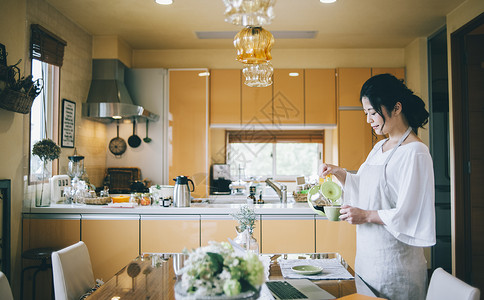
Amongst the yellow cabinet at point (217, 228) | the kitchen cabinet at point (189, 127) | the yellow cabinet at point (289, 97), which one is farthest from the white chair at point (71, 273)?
the yellow cabinet at point (289, 97)

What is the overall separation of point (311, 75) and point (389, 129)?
313 centimetres

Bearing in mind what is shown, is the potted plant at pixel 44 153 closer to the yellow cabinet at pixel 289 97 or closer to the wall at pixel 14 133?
the wall at pixel 14 133

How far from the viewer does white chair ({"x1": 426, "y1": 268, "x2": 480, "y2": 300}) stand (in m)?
1.26

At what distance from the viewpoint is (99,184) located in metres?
4.37

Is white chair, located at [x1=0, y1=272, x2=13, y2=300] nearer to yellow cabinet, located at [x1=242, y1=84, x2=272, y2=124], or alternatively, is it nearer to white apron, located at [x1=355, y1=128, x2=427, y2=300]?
white apron, located at [x1=355, y1=128, x2=427, y2=300]

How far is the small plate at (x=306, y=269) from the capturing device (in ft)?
5.37

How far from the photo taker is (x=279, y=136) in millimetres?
5785

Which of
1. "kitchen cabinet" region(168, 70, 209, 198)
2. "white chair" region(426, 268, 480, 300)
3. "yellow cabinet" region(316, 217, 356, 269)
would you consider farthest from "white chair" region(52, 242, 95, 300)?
"kitchen cabinet" region(168, 70, 209, 198)

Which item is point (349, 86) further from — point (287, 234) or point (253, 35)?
point (253, 35)

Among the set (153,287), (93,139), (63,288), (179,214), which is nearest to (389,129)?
(153,287)

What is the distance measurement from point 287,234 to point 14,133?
7.37ft

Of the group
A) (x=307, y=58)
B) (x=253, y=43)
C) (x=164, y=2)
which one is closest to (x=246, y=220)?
(x=253, y=43)

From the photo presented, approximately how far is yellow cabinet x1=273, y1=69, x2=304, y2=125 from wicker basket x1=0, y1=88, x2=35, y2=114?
9.01 feet

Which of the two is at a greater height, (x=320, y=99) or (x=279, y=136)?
(x=320, y=99)
